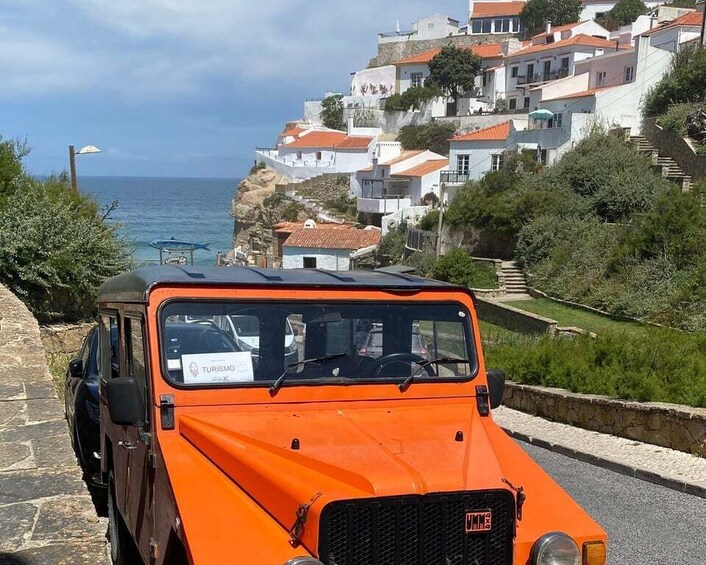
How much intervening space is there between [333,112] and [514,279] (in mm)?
63927

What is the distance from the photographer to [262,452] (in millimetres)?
3844

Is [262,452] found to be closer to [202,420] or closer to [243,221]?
[202,420]

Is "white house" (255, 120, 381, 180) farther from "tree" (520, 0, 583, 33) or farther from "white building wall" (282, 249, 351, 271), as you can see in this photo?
"white building wall" (282, 249, 351, 271)

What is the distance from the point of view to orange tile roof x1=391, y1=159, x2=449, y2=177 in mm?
58125

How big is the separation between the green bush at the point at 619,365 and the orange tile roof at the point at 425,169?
42.8 m

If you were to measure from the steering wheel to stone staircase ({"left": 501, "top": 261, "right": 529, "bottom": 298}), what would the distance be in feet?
94.8

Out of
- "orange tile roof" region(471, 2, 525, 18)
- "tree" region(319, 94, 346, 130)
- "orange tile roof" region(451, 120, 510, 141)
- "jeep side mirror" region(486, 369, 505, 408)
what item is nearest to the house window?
"orange tile roof" region(451, 120, 510, 141)

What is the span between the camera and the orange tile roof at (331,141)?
7806 centimetres

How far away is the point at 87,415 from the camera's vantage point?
24.0 ft

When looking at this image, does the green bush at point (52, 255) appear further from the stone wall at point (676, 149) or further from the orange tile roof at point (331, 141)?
the orange tile roof at point (331, 141)

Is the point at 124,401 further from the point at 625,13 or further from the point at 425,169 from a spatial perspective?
the point at 625,13

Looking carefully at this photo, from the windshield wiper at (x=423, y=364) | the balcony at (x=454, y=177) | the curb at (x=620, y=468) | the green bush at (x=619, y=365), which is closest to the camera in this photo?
the windshield wiper at (x=423, y=364)

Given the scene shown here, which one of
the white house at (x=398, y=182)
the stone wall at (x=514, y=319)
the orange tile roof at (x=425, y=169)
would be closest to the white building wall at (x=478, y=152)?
the white house at (x=398, y=182)

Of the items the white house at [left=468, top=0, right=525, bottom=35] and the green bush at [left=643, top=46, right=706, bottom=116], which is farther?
the white house at [left=468, top=0, right=525, bottom=35]
